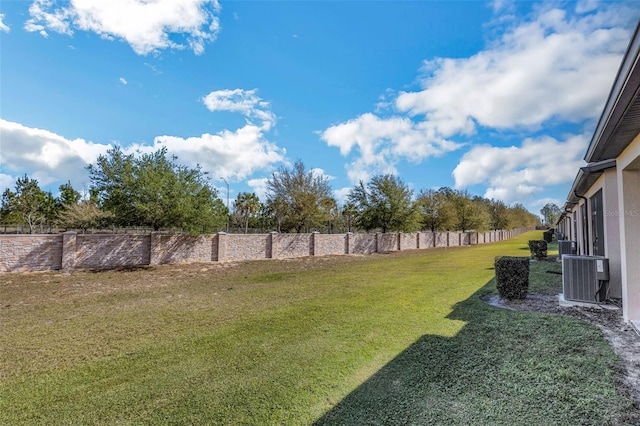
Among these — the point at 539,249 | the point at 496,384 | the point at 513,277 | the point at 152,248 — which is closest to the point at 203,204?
the point at 152,248

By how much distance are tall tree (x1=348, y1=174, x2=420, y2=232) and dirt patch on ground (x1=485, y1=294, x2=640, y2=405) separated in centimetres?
1936

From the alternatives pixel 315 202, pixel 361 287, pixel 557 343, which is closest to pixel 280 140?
pixel 315 202

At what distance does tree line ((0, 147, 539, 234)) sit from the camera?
46.9 ft

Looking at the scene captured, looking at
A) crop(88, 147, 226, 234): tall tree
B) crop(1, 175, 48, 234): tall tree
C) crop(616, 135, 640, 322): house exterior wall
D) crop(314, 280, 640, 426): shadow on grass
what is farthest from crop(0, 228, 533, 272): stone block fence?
crop(1, 175, 48, 234): tall tree

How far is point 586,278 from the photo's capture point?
5871mm

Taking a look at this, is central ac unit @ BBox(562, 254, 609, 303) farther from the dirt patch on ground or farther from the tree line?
the tree line

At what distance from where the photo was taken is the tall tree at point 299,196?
83.0 ft

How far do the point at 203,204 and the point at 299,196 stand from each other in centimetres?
1102

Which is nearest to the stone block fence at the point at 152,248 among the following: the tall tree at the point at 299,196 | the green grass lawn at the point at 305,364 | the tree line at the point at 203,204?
the tree line at the point at 203,204

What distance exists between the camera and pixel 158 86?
11828mm

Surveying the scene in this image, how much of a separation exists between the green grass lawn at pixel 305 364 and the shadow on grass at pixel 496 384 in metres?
0.02

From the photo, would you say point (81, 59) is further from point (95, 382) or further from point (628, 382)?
point (628, 382)

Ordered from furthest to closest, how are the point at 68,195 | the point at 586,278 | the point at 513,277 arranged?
1. the point at 68,195
2. the point at 513,277
3. the point at 586,278

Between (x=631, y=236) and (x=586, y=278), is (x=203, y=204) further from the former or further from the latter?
(x=631, y=236)
